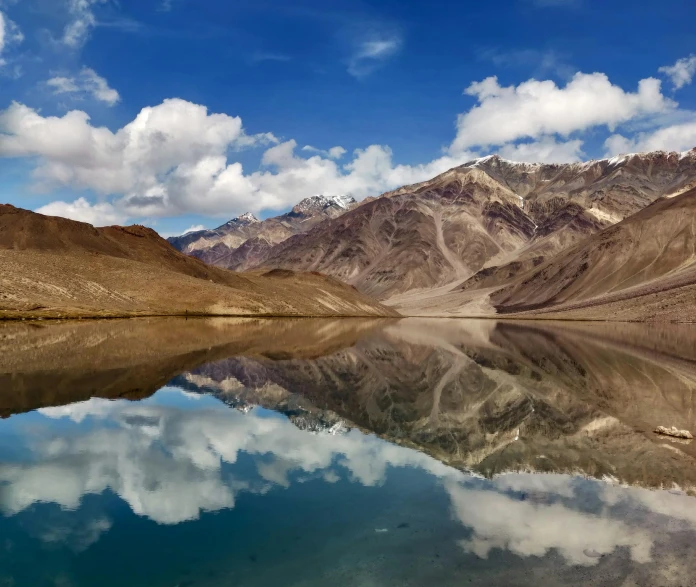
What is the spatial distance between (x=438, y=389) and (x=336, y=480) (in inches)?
695

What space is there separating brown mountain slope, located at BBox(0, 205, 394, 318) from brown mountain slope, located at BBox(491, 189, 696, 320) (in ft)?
193

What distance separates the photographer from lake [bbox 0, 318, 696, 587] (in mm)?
10266

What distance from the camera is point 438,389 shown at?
106 feet

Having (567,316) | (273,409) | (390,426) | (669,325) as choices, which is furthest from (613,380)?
(567,316)

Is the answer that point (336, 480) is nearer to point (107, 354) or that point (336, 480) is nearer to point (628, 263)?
point (107, 354)

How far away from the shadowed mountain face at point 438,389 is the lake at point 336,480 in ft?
0.65

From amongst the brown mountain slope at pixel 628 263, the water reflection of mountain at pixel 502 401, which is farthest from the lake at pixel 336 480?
the brown mountain slope at pixel 628 263

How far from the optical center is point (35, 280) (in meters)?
87.5

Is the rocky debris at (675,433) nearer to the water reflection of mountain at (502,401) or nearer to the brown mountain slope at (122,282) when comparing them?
the water reflection of mountain at (502,401)

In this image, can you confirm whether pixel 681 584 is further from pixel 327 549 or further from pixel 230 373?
pixel 230 373

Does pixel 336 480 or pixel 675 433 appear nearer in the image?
pixel 336 480

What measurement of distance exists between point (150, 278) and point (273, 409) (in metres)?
90.3

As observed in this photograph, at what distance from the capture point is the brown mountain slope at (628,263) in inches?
5969

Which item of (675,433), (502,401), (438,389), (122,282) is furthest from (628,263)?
(675,433)
